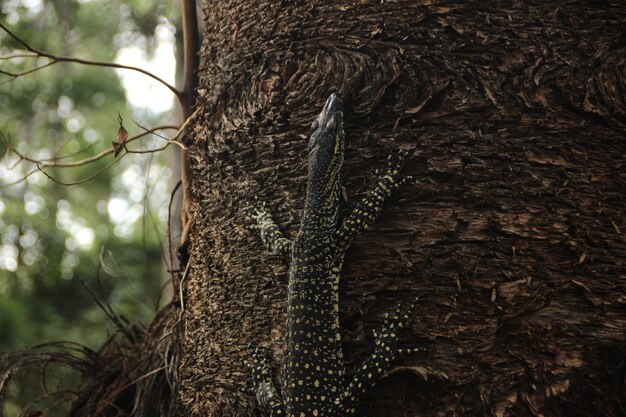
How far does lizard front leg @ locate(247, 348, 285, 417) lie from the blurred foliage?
4191mm

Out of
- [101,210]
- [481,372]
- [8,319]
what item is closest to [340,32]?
[481,372]

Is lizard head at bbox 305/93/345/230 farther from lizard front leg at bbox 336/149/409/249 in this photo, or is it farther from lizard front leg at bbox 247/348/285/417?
lizard front leg at bbox 247/348/285/417

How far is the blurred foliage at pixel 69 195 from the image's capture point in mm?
9914

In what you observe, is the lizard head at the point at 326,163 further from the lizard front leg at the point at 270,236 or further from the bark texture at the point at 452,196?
the lizard front leg at the point at 270,236

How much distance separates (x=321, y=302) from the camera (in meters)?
2.82

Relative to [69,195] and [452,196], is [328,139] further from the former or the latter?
[69,195]

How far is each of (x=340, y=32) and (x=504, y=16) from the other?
0.81 metres

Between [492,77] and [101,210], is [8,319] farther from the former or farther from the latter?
[101,210]

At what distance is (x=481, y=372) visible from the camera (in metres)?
2.40

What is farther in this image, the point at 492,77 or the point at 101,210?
the point at 101,210

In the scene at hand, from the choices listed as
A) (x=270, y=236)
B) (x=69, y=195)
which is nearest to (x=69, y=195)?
(x=69, y=195)

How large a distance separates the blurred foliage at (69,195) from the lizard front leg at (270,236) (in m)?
3.94

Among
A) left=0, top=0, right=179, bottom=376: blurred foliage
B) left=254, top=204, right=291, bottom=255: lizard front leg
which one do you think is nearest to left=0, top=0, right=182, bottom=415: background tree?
left=0, top=0, right=179, bottom=376: blurred foliage

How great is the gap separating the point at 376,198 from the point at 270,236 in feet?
1.91
